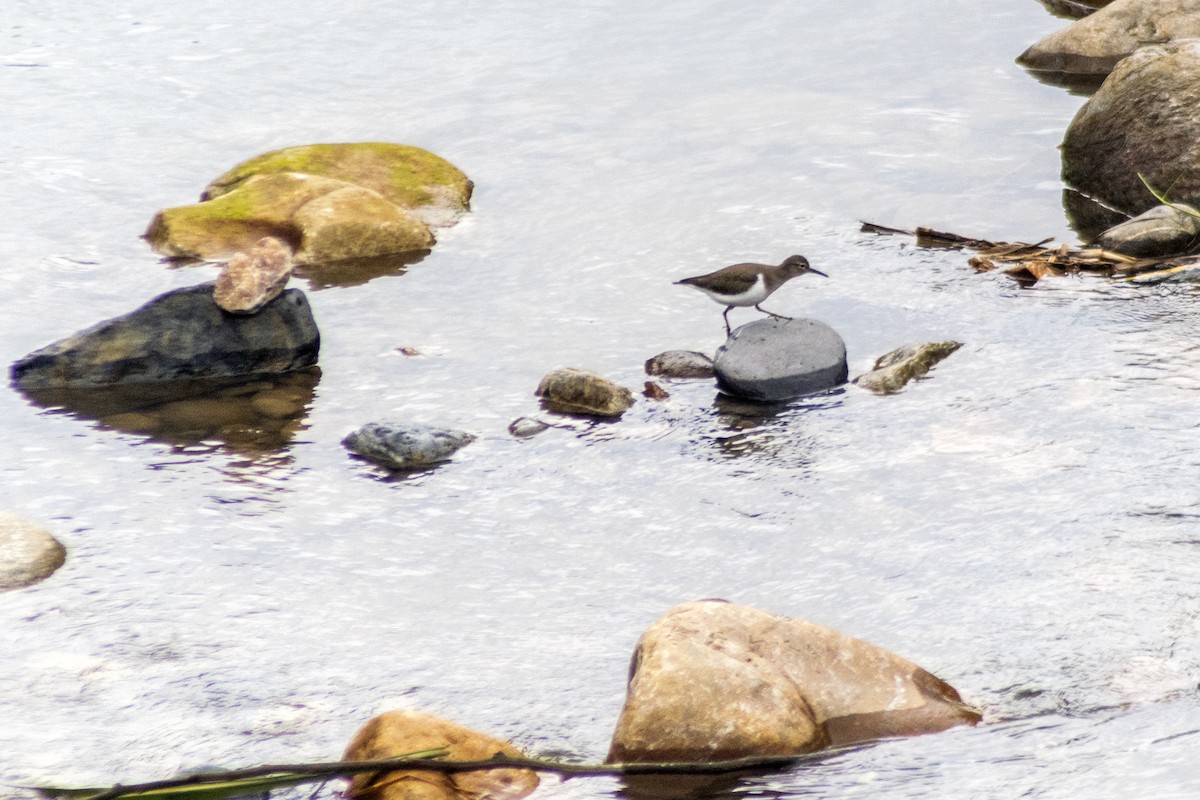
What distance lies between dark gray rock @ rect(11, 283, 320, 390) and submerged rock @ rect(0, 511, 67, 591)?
6.90ft

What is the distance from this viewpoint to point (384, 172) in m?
12.1

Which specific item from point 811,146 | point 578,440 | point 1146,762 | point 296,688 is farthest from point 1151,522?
point 811,146

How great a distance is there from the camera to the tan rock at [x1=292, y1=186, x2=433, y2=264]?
11.1 metres

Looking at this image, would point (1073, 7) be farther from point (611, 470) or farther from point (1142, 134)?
point (611, 470)

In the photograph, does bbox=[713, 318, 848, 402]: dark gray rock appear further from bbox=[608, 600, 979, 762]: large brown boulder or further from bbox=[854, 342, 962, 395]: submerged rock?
bbox=[608, 600, 979, 762]: large brown boulder

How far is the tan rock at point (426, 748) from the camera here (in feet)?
15.8

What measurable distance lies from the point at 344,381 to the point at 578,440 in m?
1.90

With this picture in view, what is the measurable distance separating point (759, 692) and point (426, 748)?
4.14 ft

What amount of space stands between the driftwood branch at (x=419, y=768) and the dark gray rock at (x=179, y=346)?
4.69m

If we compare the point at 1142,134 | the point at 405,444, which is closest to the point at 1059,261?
the point at 1142,134

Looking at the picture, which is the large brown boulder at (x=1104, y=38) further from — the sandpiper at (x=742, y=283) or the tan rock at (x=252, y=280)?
the tan rock at (x=252, y=280)

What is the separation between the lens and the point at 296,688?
5.80 meters

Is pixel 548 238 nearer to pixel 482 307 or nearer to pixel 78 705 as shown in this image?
pixel 482 307

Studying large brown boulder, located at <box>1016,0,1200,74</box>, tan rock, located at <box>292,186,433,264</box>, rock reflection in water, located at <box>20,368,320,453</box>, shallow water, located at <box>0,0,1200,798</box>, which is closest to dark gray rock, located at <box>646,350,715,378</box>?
shallow water, located at <box>0,0,1200,798</box>
